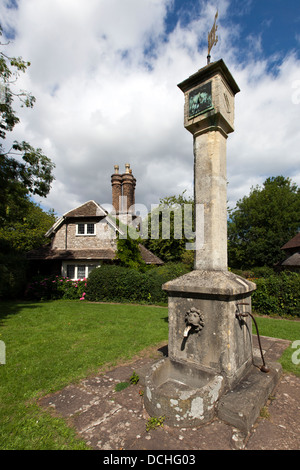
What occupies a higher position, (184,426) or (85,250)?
(85,250)

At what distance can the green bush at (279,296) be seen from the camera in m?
10.4

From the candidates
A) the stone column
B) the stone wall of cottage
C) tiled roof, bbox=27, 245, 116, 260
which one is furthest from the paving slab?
the stone wall of cottage

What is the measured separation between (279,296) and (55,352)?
9.79 meters

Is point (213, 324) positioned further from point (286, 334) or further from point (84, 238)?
point (84, 238)

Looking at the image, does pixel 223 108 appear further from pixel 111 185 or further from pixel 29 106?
pixel 111 185

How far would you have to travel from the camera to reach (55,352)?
553cm

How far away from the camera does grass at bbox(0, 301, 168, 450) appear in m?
2.77

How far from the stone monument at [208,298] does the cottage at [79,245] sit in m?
12.9

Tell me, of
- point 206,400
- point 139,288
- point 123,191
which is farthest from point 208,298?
point 123,191

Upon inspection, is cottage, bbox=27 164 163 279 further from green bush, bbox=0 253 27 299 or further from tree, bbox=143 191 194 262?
tree, bbox=143 191 194 262

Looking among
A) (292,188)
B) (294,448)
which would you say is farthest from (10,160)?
(292,188)

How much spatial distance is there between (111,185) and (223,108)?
19.3m

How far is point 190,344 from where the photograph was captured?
352cm

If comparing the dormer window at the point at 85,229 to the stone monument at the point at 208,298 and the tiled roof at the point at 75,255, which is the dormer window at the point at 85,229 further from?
the stone monument at the point at 208,298
